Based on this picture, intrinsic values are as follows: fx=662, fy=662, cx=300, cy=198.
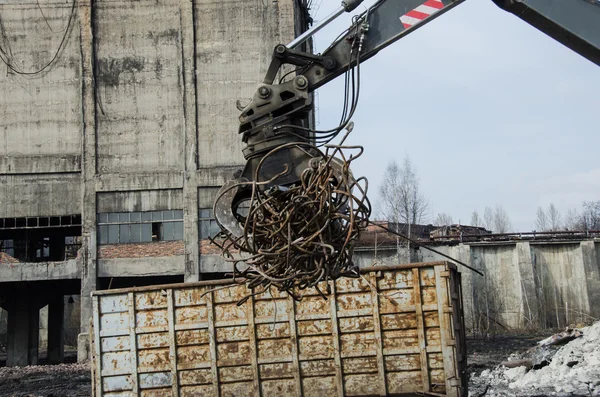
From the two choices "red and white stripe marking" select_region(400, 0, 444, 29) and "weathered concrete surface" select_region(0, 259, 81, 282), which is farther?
"weathered concrete surface" select_region(0, 259, 81, 282)

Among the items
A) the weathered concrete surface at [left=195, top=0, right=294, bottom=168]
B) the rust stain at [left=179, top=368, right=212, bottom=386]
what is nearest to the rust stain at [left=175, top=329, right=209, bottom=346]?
the rust stain at [left=179, top=368, right=212, bottom=386]

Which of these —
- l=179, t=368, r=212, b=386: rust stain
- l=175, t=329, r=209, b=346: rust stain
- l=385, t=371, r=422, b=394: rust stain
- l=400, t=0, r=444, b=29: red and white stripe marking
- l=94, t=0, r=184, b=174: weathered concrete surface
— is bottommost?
l=385, t=371, r=422, b=394: rust stain

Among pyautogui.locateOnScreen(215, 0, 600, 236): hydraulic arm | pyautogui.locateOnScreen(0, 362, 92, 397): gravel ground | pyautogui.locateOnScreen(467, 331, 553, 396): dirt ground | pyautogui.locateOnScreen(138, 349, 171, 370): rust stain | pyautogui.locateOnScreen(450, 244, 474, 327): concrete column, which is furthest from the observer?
pyautogui.locateOnScreen(450, 244, 474, 327): concrete column

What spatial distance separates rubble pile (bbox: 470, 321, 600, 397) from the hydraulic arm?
268 inches

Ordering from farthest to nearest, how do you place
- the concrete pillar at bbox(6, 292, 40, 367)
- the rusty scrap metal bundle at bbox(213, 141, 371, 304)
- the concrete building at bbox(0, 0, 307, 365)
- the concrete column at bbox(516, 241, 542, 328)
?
the concrete column at bbox(516, 241, 542, 328) → the concrete pillar at bbox(6, 292, 40, 367) → the concrete building at bbox(0, 0, 307, 365) → the rusty scrap metal bundle at bbox(213, 141, 371, 304)

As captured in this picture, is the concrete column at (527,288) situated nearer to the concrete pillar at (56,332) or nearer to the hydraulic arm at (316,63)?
the concrete pillar at (56,332)

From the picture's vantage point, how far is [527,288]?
25.7 meters

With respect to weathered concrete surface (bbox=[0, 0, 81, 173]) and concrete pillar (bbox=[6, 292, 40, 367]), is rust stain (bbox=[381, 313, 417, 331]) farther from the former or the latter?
concrete pillar (bbox=[6, 292, 40, 367])

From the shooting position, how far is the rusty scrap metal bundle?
13.8 ft

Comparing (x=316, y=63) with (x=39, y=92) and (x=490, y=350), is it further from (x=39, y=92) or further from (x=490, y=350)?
(x=39, y=92)

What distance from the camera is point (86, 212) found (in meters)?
23.3

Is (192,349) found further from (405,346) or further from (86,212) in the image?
(86,212)

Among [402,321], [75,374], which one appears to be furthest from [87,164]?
[402,321]

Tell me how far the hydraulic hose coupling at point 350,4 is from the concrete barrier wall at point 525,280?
20.3 m
